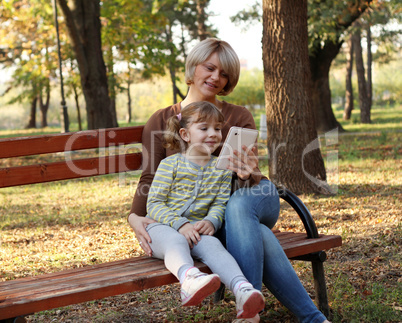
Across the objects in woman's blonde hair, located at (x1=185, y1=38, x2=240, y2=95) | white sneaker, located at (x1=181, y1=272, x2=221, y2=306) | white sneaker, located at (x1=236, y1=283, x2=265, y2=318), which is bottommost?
white sneaker, located at (x1=236, y1=283, x2=265, y2=318)

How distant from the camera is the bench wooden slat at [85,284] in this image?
96.0 inches

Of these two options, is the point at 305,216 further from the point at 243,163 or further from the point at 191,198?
the point at 191,198

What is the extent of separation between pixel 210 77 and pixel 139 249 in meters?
2.40

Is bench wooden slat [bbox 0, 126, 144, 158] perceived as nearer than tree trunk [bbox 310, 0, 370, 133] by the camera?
Yes

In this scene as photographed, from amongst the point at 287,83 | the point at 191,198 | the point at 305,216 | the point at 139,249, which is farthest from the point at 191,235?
the point at 287,83


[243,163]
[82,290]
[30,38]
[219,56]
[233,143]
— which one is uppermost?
[30,38]

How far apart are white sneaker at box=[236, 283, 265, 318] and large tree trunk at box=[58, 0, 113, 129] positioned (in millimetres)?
12020

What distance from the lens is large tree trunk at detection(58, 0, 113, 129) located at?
45.9 feet

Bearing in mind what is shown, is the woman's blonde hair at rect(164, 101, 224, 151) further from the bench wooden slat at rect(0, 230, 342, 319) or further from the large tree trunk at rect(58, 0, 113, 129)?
the large tree trunk at rect(58, 0, 113, 129)

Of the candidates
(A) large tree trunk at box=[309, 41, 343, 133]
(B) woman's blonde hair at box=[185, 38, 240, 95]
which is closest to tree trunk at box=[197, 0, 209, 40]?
(A) large tree trunk at box=[309, 41, 343, 133]

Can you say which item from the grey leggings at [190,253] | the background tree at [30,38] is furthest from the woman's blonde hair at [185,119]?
the background tree at [30,38]

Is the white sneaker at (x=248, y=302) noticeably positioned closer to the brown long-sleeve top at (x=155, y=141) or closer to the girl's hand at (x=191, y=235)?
the girl's hand at (x=191, y=235)

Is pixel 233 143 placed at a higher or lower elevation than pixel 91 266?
higher

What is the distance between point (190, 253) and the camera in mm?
2984
